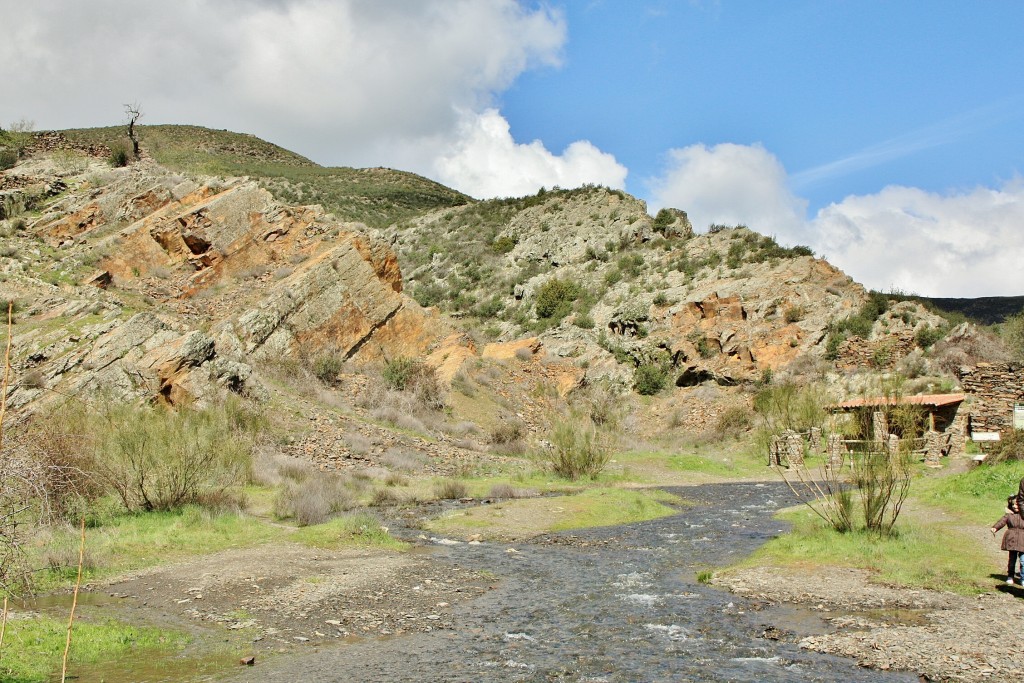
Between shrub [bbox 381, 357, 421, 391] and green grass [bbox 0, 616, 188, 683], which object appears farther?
shrub [bbox 381, 357, 421, 391]

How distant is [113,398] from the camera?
2127 centimetres

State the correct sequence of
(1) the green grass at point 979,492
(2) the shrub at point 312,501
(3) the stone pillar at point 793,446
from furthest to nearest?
(3) the stone pillar at point 793,446 < (2) the shrub at point 312,501 < (1) the green grass at point 979,492

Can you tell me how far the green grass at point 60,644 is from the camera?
7.61 meters

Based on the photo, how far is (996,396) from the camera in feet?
86.7

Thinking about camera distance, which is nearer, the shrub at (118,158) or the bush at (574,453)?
the bush at (574,453)

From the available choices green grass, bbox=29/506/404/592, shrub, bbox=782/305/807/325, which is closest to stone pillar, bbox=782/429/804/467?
shrub, bbox=782/305/807/325

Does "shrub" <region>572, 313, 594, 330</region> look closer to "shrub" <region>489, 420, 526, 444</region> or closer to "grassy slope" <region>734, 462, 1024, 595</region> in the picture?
"shrub" <region>489, 420, 526, 444</region>

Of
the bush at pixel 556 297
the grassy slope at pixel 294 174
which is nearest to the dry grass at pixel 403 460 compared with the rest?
the bush at pixel 556 297

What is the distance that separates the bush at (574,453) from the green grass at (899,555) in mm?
10153

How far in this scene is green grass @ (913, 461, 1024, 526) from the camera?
16.8 m

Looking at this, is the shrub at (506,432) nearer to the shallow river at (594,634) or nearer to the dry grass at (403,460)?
the dry grass at (403,460)

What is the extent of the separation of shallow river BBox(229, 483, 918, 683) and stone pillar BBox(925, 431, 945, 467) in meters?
13.9

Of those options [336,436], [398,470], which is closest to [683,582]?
[398,470]

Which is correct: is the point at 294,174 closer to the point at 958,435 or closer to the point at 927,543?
the point at 958,435
